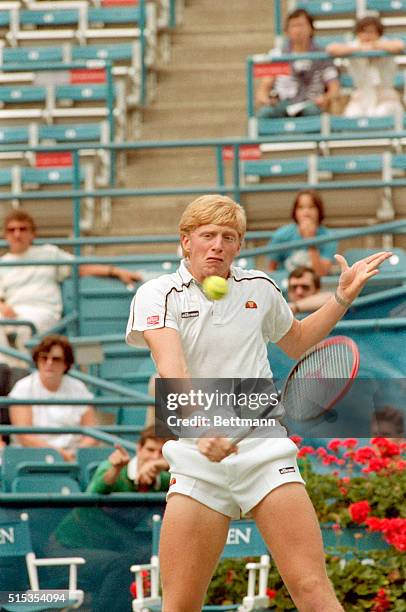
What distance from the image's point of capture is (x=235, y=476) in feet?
15.0

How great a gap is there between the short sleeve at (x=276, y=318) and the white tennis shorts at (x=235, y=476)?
42cm

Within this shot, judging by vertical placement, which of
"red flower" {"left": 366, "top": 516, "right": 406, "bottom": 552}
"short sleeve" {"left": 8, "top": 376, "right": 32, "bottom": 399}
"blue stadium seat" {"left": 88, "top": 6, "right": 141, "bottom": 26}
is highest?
"blue stadium seat" {"left": 88, "top": 6, "right": 141, "bottom": 26}

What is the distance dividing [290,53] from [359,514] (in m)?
5.20

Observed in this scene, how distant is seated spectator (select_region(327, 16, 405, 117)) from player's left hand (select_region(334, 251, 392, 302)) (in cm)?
597

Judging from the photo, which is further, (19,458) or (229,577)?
(19,458)

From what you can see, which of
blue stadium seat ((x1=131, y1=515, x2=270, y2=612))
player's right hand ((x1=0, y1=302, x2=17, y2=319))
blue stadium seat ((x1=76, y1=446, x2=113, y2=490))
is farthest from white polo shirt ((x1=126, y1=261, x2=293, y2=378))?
player's right hand ((x1=0, y1=302, x2=17, y2=319))

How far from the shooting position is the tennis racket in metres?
5.22

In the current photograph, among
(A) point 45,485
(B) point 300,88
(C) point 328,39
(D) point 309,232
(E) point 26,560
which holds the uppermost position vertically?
(C) point 328,39

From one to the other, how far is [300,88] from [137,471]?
4554 mm

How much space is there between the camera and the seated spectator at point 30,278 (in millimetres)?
9242

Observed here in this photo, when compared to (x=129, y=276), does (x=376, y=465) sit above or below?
below

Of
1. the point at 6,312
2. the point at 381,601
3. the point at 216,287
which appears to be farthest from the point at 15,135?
the point at 216,287

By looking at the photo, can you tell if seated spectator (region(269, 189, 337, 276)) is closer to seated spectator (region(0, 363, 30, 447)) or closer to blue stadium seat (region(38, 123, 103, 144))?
seated spectator (region(0, 363, 30, 447))

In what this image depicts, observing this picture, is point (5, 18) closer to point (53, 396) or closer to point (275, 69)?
point (275, 69)
